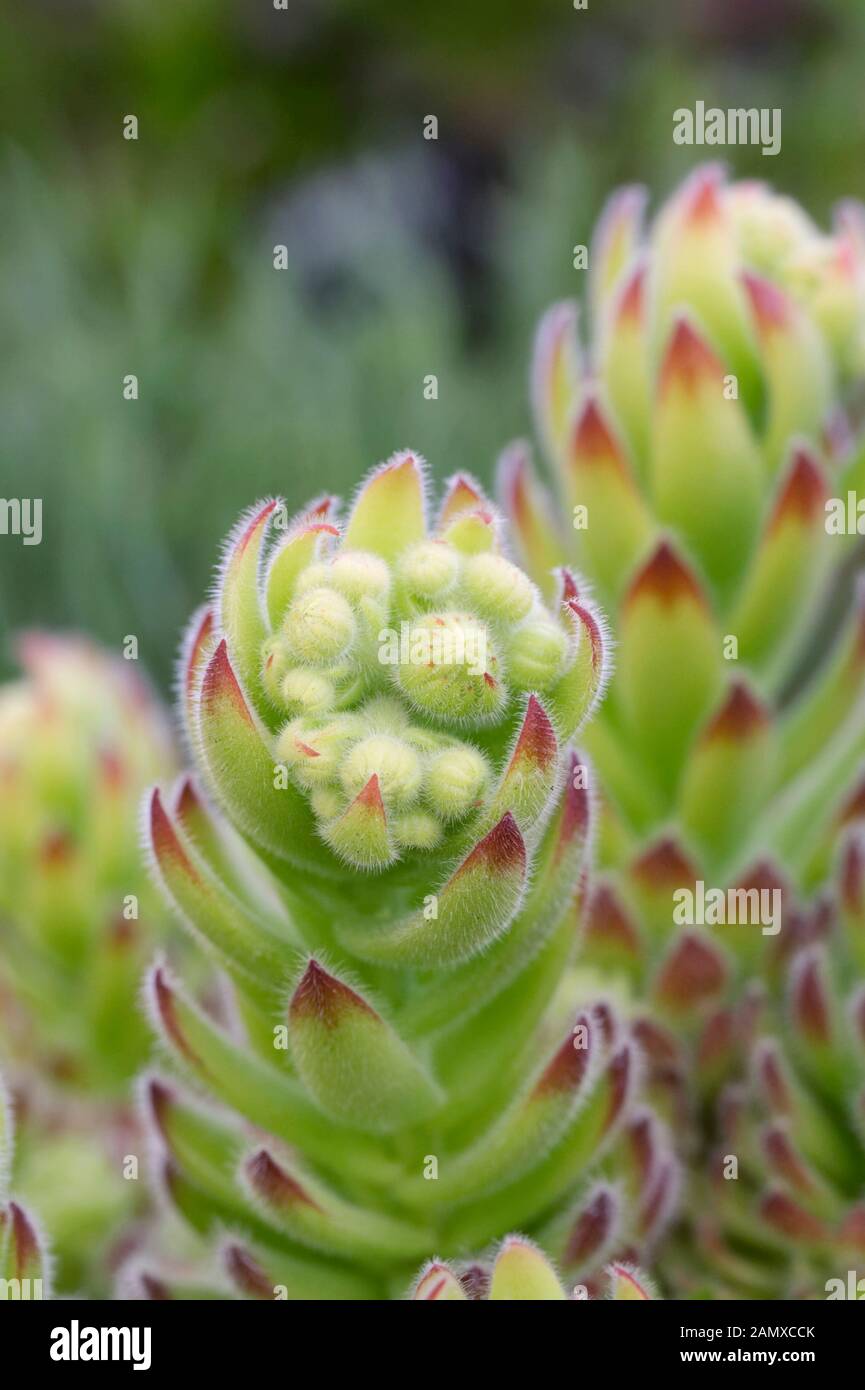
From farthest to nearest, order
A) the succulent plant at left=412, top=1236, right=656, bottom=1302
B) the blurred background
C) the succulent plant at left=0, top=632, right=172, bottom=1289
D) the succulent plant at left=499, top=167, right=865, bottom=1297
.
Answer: the blurred background → the succulent plant at left=0, top=632, right=172, bottom=1289 → the succulent plant at left=499, top=167, right=865, bottom=1297 → the succulent plant at left=412, top=1236, right=656, bottom=1302

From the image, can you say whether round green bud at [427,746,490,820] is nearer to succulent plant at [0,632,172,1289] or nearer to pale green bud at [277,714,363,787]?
pale green bud at [277,714,363,787]

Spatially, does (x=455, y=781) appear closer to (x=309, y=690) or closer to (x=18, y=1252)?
(x=309, y=690)

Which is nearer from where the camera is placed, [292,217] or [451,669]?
[451,669]

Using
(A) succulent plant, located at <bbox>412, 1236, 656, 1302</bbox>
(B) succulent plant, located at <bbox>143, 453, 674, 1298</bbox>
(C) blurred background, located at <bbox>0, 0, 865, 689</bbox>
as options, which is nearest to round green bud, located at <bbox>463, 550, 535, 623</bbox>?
(B) succulent plant, located at <bbox>143, 453, 674, 1298</bbox>

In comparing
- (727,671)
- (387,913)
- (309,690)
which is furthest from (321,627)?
(727,671)

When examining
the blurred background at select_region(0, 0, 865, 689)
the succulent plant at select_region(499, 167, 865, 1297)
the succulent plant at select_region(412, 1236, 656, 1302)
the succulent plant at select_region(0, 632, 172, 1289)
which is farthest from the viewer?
the blurred background at select_region(0, 0, 865, 689)

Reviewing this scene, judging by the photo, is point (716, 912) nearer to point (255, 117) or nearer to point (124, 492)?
point (124, 492)

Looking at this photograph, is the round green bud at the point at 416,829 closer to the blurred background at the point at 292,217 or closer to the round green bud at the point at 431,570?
the round green bud at the point at 431,570

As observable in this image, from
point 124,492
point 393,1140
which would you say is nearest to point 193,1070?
point 393,1140
